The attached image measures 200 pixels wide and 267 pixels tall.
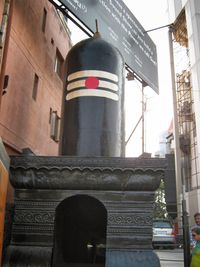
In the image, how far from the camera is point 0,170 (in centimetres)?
577

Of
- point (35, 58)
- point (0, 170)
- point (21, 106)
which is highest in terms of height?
point (35, 58)

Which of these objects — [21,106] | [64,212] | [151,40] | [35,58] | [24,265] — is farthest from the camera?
[151,40]

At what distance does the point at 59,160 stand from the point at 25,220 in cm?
137

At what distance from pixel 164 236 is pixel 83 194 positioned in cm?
1602

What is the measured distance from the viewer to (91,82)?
8680 mm

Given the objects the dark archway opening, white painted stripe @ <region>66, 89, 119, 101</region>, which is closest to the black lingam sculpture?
the dark archway opening

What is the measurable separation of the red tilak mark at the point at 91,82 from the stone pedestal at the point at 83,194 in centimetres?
249

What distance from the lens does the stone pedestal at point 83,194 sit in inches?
254

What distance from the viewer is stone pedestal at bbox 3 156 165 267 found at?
6441mm

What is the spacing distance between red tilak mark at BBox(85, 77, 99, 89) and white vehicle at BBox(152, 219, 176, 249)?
48.5ft

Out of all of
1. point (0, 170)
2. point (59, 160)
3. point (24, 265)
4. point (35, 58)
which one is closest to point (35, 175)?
point (59, 160)

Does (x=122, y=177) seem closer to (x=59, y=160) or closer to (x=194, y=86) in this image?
(x=59, y=160)

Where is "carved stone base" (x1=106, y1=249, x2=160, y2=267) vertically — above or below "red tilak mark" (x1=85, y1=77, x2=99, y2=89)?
below

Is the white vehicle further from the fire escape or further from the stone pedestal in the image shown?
the stone pedestal
